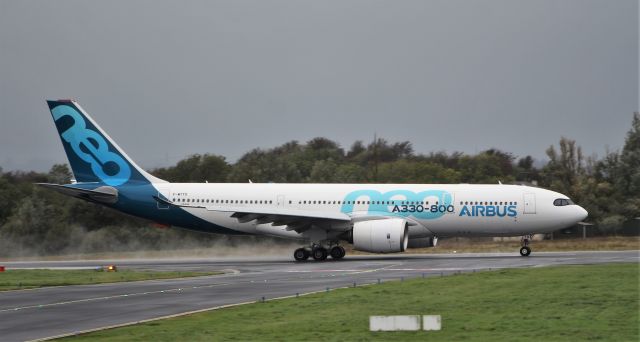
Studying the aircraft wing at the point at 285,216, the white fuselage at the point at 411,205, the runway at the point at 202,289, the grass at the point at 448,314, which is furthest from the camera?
the white fuselage at the point at 411,205

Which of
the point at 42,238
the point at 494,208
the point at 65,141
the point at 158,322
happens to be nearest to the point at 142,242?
the point at 42,238

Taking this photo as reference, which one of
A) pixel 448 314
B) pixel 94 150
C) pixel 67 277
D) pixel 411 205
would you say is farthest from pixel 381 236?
pixel 448 314

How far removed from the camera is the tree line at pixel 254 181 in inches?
2178

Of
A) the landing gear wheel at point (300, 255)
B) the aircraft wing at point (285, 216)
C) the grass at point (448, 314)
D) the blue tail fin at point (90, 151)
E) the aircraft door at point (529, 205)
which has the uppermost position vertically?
the blue tail fin at point (90, 151)

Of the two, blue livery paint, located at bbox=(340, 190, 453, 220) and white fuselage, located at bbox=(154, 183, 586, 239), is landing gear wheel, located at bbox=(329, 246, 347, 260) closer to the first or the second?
white fuselage, located at bbox=(154, 183, 586, 239)

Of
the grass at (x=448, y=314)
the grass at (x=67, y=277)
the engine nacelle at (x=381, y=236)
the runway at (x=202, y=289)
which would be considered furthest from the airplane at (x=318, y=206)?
the grass at (x=448, y=314)

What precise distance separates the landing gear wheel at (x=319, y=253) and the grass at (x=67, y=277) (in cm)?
922

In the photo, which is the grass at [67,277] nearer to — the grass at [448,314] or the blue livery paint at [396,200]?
the grass at [448,314]

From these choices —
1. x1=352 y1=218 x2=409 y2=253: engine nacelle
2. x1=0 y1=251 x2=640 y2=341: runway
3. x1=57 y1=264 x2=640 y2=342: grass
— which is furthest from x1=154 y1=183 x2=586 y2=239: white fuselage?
x1=57 y1=264 x2=640 y2=342: grass

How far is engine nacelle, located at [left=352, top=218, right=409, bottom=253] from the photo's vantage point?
41781 mm

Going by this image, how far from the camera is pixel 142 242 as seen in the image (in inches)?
2185

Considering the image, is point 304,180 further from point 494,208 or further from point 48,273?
point 48,273

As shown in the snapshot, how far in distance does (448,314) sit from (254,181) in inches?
1881

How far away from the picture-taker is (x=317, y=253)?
44.0 metres
